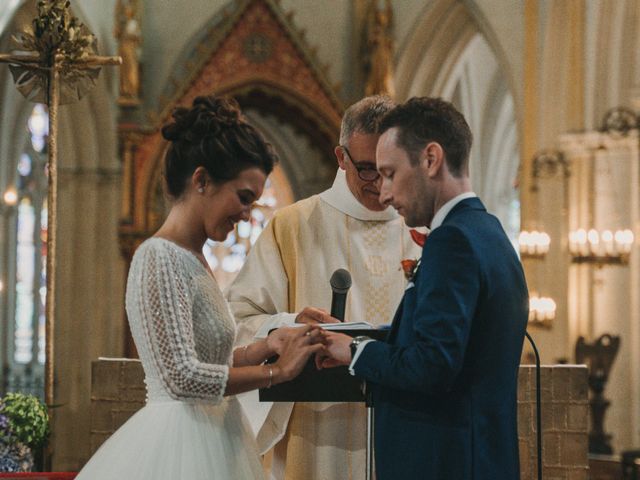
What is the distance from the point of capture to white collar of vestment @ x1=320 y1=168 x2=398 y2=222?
4.28 meters

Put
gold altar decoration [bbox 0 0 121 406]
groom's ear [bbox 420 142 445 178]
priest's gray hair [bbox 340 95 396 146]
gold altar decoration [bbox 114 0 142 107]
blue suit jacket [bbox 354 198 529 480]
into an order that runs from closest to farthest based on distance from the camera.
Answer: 1. blue suit jacket [bbox 354 198 529 480]
2. groom's ear [bbox 420 142 445 178]
3. priest's gray hair [bbox 340 95 396 146]
4. gold altar decoration [bbox 0 0 121 406]
5. gold altar decoration [bbox 114 0 142 107]

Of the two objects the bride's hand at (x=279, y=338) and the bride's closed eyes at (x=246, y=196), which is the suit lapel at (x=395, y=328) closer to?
the bride's hand at (x=279, y=338)

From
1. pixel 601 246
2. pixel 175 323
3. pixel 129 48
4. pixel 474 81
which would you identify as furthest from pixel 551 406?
pixel 474 81

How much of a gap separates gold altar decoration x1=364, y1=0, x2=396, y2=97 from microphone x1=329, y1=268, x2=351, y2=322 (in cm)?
1026

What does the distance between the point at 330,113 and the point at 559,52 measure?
2732 mm

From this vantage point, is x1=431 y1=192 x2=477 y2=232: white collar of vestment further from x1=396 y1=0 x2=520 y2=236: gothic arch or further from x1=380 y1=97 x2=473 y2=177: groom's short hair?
x1=396 y1=0 x2=520 y2=236: gothic arch

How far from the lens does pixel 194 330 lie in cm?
315

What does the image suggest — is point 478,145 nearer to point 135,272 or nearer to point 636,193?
point 636,193

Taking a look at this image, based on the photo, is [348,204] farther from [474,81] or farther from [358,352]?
[474,81]

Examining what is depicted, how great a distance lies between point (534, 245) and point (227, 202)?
31.6 feet

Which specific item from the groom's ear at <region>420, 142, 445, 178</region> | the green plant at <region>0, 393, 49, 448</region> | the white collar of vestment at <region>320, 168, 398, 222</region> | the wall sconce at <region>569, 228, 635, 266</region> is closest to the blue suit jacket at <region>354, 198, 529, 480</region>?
the groom's ear at <region>420, 142, 445, 178</region>

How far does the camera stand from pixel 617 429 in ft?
41.2

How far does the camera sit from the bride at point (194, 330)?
3062 mm

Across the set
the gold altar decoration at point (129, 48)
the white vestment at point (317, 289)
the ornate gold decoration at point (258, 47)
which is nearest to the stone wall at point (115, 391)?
the white vestment at point (317, 289)
